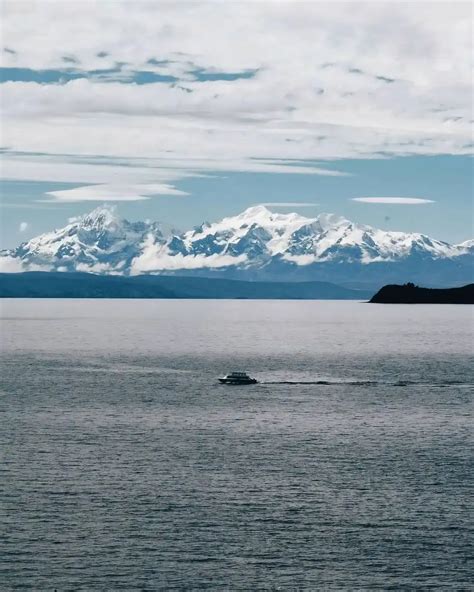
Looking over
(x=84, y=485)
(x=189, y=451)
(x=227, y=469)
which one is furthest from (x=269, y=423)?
(x=84, y=485)

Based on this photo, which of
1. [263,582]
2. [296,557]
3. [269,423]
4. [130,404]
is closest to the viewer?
[263,582]

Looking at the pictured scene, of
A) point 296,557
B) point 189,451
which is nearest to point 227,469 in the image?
point 189,451

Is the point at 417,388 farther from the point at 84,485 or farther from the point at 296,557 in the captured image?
the point at 296,557

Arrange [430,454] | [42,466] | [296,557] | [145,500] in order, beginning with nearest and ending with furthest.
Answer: [296,557], [145,500], [42,466], [430,454]

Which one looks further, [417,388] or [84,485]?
[417,388]

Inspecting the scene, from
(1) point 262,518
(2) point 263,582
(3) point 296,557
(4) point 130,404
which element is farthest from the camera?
(4) point 130,404

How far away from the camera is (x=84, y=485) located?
94312 millimetres

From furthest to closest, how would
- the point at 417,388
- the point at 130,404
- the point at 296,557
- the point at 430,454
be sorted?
1. the point at 417,388
2. the point at 130,404
3. the point at 430,454
4. the point at 296,557

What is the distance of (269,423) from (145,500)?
52064 millimetres

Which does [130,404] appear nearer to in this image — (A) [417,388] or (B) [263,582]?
(A) [417,388]

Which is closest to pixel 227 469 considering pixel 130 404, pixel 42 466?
pixel 42 466

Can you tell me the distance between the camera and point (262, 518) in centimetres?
8369

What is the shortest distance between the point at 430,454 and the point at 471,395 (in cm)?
6806

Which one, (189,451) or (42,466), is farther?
(189,451)
